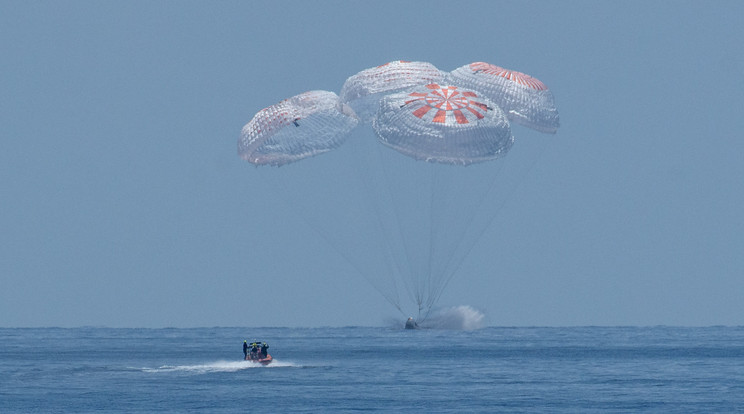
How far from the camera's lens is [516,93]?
46.6 m

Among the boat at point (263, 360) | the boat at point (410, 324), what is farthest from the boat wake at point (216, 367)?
the boat at point (410, 324)

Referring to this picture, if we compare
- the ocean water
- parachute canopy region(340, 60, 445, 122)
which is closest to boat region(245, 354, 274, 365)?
the ocean water

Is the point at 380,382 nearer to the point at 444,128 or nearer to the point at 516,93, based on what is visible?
the point at 444,128

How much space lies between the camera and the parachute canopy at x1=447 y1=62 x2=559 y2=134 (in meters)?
46.2

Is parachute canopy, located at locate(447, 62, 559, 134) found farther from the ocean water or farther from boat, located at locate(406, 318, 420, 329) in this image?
boat, located at locate(406, 318, 420, 329)

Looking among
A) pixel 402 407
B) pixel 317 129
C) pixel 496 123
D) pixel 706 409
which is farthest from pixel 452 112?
pixel 706 409

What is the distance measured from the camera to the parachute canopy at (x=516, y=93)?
46.2 meters

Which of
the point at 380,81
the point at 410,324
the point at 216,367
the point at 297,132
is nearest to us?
the point at 380,81

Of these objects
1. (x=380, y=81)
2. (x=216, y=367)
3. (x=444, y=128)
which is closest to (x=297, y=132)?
(x=380, y=81)

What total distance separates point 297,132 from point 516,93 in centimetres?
881

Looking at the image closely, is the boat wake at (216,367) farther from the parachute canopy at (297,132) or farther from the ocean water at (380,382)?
the parachute canopy at (297,132)

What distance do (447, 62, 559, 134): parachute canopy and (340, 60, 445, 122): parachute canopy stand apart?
133 cm

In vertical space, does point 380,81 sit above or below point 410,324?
above

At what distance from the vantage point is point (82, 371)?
58812mm
